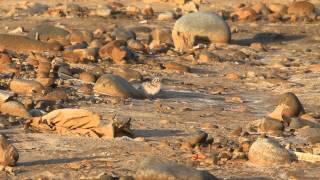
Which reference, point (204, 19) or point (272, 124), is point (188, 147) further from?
point (204, 19)

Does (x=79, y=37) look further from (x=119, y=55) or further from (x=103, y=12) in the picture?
(x=103, y=12)

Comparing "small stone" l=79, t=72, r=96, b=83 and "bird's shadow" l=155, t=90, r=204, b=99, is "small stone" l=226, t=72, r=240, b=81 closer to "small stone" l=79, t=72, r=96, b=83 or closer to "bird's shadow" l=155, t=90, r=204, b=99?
"bird's shadow" l=155, t=90, r=204, b=99

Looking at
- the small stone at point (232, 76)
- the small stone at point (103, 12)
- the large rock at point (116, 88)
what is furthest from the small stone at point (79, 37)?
the large rock at point (116, 88)

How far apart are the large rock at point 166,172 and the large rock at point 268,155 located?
0.76 meters

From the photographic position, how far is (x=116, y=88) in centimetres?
955

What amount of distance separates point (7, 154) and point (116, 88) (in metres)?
3.26

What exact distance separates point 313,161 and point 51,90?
3515 millimetres

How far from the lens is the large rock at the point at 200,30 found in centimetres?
1459

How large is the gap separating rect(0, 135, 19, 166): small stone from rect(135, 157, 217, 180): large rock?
923mm

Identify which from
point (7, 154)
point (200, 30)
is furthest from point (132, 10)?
point (7, 154)

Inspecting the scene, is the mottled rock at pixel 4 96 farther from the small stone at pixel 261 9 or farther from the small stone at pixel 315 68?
the small stone at pixel 261 9

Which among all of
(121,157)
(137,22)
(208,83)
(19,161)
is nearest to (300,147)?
(121,157)

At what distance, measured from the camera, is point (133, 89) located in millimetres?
9672

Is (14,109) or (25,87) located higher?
(14,109)
